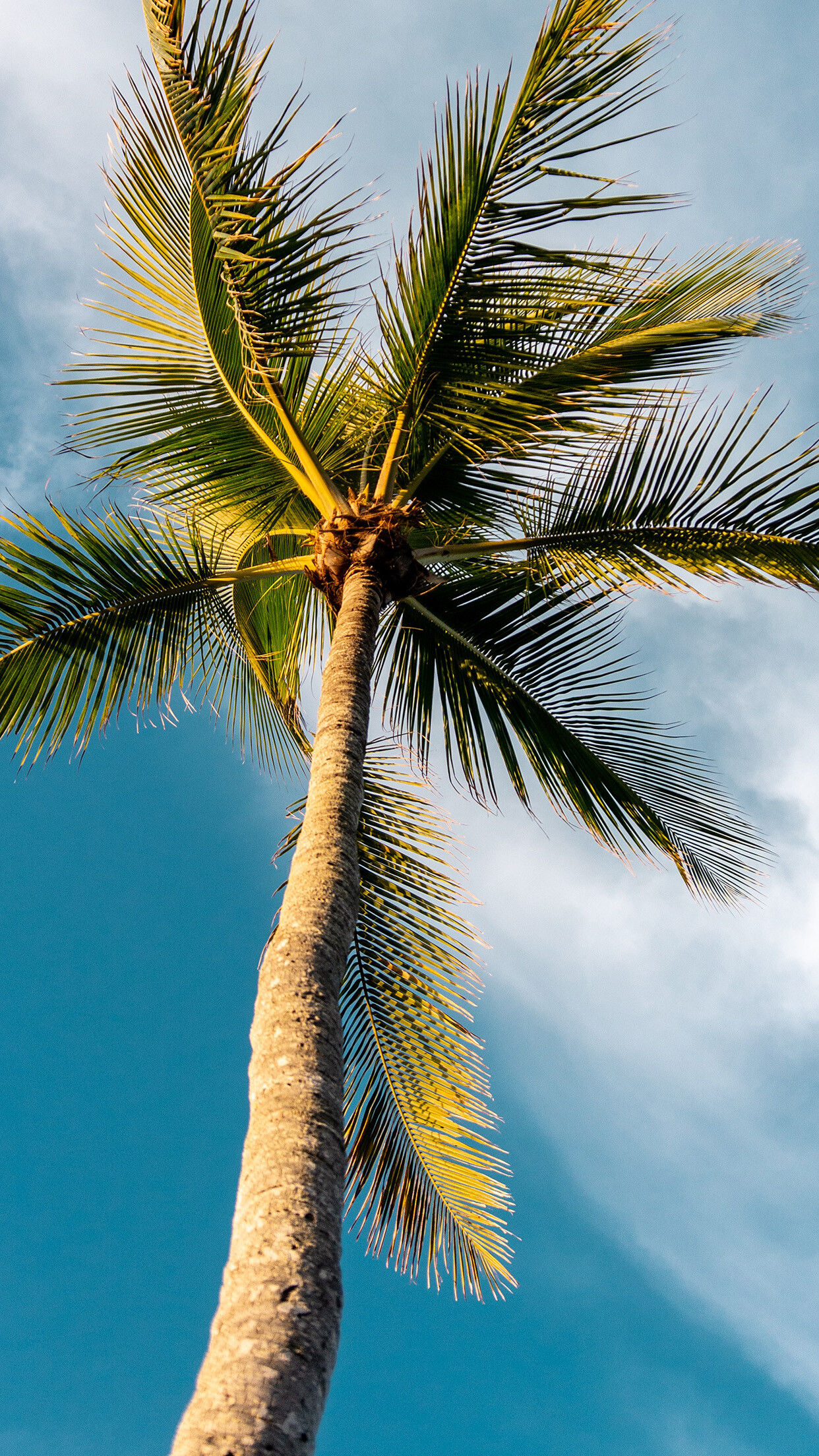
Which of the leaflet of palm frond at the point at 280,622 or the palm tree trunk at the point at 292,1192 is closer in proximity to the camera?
the palm tree trunk at the point at 292,1192

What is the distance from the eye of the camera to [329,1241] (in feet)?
7.08

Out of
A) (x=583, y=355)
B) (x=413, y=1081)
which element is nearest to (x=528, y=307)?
(x=583, y=355)

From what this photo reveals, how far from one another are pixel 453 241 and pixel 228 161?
1.09 meters

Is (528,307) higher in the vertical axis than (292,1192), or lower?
higher

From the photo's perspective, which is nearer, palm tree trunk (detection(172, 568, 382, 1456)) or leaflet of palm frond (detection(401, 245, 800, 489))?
palm tree trunk (detection(172, 568, 382, 1456))

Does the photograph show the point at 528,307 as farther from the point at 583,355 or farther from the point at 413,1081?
the point at 413,1081

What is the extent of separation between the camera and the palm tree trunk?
174cm

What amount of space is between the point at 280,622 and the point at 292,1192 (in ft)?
16.3

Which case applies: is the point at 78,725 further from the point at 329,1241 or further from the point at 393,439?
the point at 329,1241

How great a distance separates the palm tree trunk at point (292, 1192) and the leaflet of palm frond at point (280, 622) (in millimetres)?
2985

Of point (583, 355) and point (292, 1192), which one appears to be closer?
point (292, 1192)

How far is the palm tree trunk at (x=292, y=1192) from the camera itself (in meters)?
1.74

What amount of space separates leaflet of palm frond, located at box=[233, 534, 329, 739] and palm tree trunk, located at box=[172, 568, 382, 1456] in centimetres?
299

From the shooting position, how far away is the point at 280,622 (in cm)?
682
